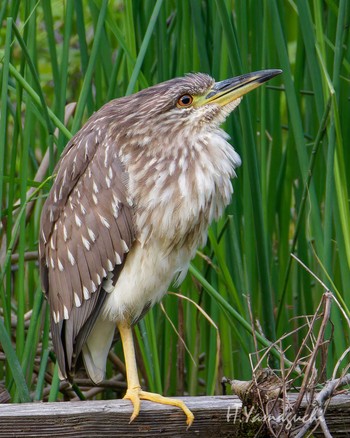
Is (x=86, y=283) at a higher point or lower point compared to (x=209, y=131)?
lower

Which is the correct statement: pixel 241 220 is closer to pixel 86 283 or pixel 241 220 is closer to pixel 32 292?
pixel 86 283

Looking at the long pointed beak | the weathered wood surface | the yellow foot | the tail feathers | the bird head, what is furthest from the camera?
the tail feathers

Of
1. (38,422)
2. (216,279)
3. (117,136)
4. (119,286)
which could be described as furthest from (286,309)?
(38,422)

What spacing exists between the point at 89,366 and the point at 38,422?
2.97 feet

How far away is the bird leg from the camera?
246 cm

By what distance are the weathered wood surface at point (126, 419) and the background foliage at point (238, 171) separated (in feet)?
1.37

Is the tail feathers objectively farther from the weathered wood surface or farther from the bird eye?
the bird eye

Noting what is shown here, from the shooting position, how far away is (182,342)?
11.2 feet

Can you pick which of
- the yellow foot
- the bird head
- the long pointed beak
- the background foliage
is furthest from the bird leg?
the long pointed beak

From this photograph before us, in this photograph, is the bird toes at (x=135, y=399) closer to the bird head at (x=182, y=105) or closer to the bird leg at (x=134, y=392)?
the bird leg at (x=134, y=392)

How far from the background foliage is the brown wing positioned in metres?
0.08

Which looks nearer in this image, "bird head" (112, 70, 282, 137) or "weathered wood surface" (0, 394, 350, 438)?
"weathered wood surface" (0, 394, 350, 438)

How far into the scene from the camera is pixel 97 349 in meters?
3.22

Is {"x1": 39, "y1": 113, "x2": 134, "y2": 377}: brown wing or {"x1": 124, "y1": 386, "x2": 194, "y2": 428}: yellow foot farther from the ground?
{"x1": 39, "y1": 113, "x2": 134, "y2": 377}: brown wing
